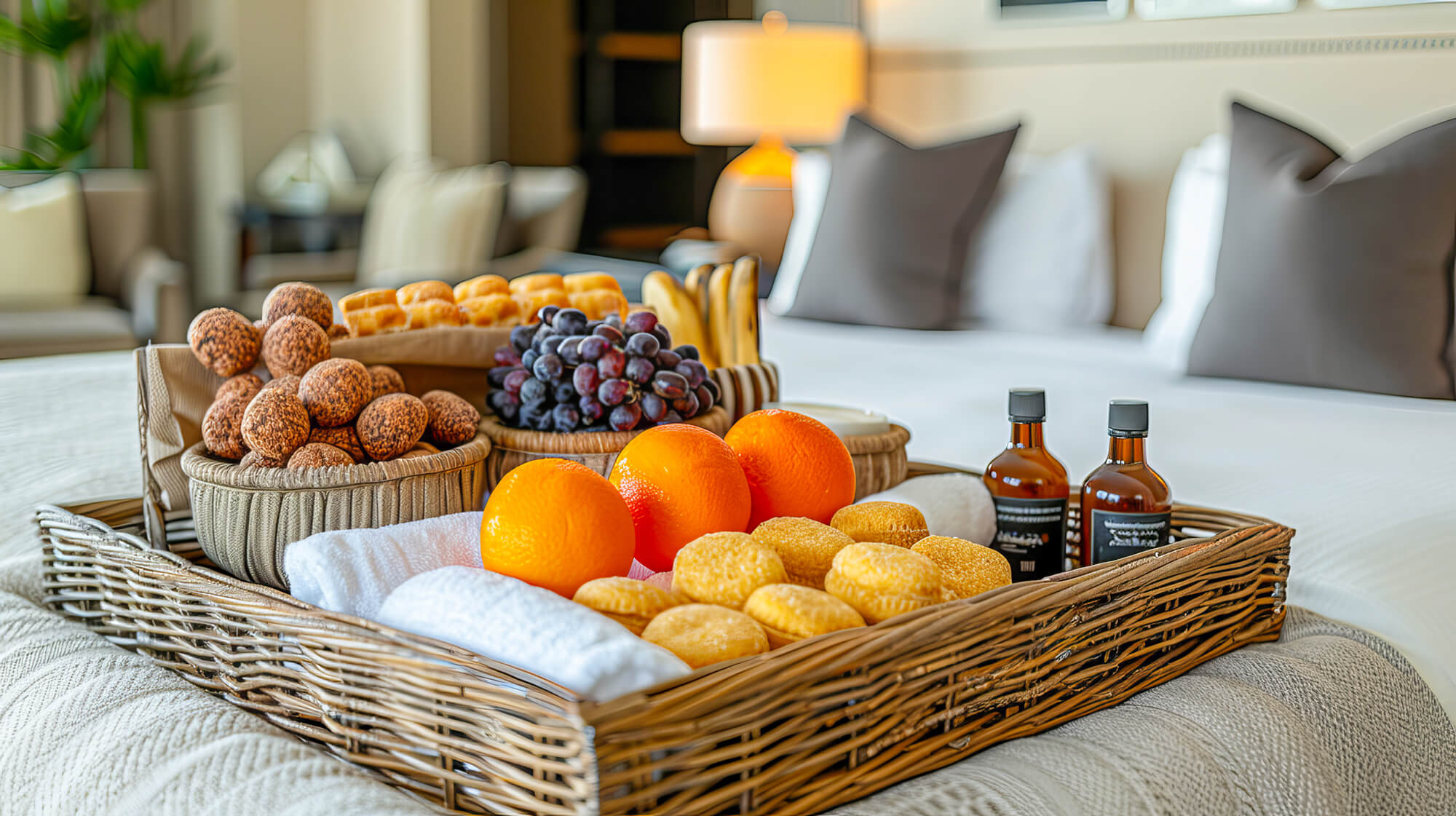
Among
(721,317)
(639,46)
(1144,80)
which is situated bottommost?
(721,317)

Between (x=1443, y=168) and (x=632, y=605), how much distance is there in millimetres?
1693

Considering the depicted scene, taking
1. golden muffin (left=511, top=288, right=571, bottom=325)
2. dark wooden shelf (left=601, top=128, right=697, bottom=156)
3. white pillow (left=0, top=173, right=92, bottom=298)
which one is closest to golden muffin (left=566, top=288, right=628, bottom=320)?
golden muffin (left=511, top=288, right=571, bottom=325)

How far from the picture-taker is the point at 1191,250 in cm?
228

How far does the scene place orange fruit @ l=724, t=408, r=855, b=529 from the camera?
86 cm

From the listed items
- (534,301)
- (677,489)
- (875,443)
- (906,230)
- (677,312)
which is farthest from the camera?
(906,230)

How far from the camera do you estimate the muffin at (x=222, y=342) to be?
92 centimetres

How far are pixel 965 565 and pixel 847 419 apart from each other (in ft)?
0.99

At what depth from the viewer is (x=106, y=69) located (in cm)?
542

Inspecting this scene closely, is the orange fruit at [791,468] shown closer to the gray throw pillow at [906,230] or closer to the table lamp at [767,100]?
the gray throw pillow at [906,230]

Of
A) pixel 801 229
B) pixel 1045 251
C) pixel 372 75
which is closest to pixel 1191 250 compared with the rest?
pixel 1045 251

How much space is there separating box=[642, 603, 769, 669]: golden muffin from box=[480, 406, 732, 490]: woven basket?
0.87ft

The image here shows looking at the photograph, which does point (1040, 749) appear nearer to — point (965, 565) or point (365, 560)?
point (965, 565)

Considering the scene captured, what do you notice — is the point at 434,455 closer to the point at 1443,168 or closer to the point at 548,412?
the point at 548,412

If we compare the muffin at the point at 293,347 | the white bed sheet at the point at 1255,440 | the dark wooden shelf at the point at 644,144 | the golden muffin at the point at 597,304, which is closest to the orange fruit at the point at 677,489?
the muffin at the point at 293,347
